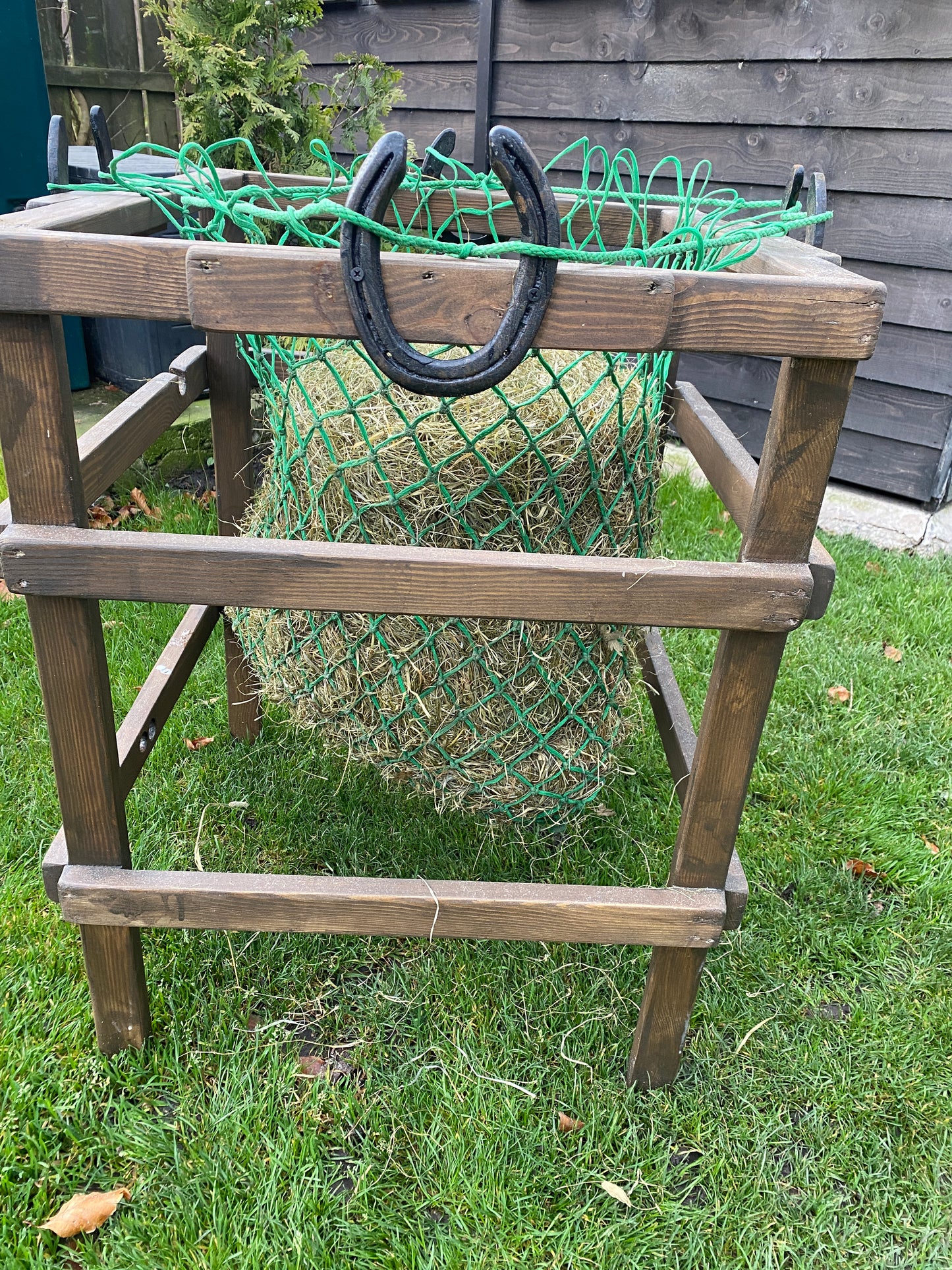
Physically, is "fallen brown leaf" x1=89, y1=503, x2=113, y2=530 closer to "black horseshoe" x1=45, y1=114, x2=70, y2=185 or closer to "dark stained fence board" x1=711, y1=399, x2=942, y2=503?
"black horseshoe" x1=45, y1=114, x2=70, y2=185

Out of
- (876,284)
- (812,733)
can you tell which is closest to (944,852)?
(812,733)

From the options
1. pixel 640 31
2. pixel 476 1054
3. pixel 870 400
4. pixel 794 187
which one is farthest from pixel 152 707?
pixel 640 31

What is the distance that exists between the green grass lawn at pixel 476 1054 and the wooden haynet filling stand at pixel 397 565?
0.16 meters

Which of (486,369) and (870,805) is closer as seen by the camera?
(486,369)

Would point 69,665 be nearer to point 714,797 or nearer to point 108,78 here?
point 714,797

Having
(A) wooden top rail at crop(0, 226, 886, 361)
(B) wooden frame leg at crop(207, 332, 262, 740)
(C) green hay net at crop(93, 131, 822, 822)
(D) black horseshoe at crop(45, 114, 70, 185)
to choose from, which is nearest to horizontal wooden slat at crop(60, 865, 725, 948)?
(C) green hay net at crop(93, 131, 822, 822)

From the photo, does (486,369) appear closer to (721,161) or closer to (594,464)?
(594,464)

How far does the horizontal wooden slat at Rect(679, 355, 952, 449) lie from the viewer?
13.0ft

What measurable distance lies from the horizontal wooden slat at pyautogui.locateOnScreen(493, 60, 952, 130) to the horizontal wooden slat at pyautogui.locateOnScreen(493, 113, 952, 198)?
41 mm

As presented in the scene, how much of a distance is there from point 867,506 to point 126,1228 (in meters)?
3.92

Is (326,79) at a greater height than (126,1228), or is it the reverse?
(326,79)

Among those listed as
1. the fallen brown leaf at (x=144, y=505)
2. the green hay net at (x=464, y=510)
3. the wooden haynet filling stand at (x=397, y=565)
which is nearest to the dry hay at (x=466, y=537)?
the green hay net at (x=464, y=510)

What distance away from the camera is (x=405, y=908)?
1.54 metres

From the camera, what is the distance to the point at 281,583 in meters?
1.32
